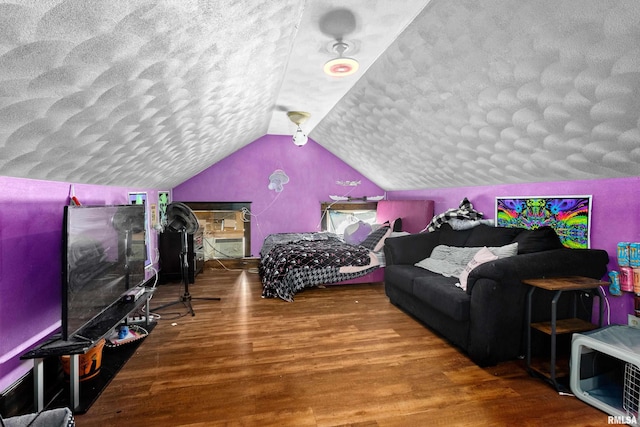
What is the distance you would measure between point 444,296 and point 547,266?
83 cm

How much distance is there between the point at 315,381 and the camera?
241 cm

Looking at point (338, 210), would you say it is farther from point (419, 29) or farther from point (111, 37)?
point (111, 37)

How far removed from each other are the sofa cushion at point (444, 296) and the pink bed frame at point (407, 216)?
1.65 m

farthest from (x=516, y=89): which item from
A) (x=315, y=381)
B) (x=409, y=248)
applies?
(x=315, y=381)

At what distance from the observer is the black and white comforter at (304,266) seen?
4.37 m

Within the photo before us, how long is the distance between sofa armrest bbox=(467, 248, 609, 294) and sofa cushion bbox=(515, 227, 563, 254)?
0.59 ft

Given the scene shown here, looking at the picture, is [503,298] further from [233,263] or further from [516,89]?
[233,263]

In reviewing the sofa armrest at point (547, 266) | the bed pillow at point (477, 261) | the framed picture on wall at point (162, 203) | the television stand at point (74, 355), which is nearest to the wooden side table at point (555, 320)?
the sofa armrest at point (547, 266)

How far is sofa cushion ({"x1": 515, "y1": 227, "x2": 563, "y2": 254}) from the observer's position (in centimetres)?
290

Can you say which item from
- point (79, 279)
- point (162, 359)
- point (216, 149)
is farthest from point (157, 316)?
point (216, 149)

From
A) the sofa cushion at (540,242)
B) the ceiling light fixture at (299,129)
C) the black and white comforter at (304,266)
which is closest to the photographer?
the sofa cushion at (540,242)

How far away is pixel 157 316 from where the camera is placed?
3.69 m

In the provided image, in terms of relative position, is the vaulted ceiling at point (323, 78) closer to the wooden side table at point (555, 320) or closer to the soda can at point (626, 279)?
the soda can at point (626, 279)

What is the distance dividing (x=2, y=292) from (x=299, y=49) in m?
2.79
